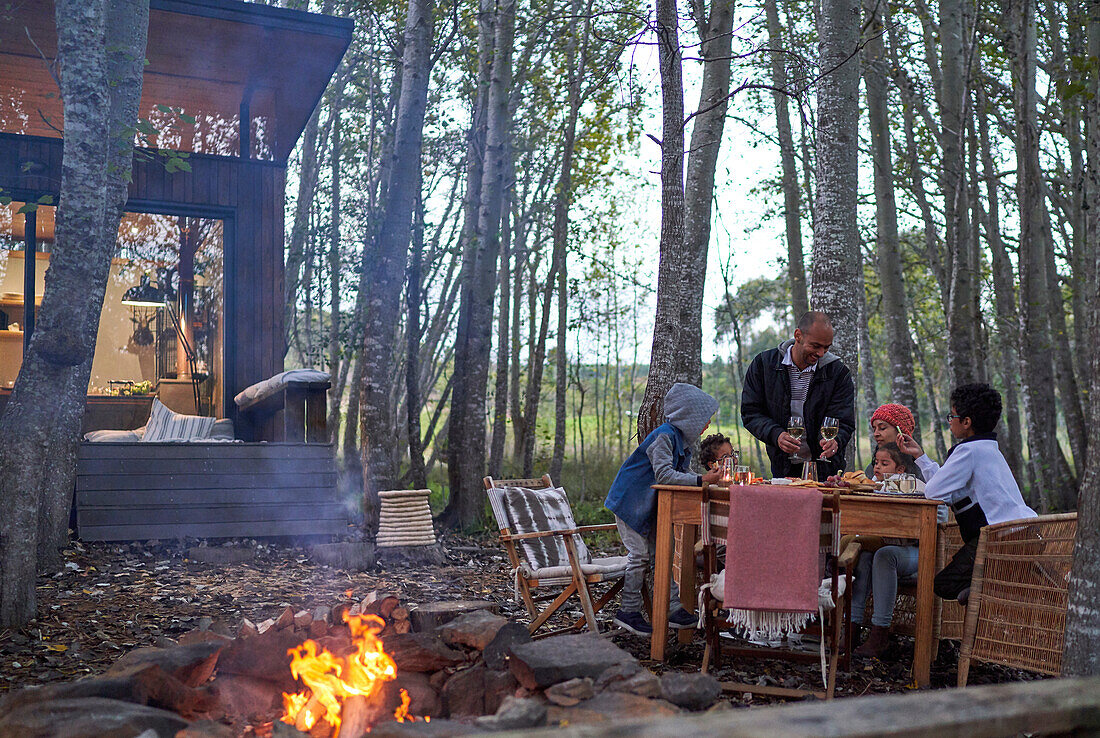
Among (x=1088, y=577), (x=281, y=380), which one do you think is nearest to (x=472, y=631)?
(x=1088, y=577)

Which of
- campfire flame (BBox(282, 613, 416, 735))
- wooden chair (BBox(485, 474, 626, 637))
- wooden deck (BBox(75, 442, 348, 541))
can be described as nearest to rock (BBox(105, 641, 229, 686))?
campfire flame (BBox(282, 613, 416, 735))

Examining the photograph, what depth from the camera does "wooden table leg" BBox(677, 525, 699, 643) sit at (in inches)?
194

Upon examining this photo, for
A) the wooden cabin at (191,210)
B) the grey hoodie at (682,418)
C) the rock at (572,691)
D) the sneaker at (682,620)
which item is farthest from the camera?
the wooden cabin at (191,210)

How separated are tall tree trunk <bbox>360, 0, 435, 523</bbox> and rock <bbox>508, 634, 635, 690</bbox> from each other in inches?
190

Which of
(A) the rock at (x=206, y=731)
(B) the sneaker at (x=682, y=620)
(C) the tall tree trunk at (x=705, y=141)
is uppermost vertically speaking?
(C) the tall tree trunk at (x=705, y=141)

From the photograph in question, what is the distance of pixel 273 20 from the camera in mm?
8031

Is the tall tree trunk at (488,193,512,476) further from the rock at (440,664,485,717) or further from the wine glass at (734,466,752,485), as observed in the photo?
the rock at (440,664,485,717)

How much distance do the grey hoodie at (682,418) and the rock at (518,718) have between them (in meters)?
2.26

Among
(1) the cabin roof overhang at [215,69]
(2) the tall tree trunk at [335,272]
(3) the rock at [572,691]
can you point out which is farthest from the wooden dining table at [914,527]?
(2) the tall tree trunk at [335,272]

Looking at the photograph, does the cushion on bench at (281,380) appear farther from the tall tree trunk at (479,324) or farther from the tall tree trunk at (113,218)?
the tall tree trunk at (479,324)

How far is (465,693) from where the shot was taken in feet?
10.5

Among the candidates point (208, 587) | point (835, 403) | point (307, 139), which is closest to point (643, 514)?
point (835, 403)

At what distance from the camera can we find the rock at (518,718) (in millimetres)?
2355

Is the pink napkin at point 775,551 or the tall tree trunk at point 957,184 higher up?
the tall tree trunk at point 957,184
